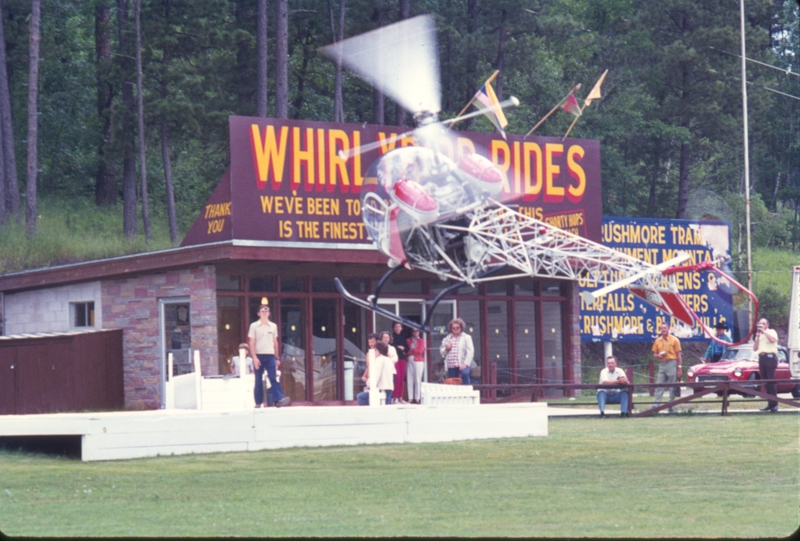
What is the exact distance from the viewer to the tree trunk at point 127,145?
42062 mm

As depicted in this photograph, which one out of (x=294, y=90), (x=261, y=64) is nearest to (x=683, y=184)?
(x=294, y=90)

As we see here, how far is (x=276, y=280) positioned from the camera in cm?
2434

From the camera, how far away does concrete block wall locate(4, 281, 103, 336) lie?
25.0 m

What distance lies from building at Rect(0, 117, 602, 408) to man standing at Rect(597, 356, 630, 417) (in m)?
4.64

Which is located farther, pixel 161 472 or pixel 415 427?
pixel 415 427

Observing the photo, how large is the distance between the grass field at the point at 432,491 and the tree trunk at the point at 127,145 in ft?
90.1

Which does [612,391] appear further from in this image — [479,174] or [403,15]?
[403,15]

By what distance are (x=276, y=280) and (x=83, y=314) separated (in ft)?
14.6

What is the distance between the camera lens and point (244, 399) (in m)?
17.5

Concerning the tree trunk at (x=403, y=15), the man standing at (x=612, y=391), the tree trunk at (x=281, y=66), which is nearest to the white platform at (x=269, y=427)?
the man standing at (x=612, y=391)

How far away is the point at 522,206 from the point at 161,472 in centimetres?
1549

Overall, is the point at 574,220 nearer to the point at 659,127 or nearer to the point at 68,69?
the point at 659,127

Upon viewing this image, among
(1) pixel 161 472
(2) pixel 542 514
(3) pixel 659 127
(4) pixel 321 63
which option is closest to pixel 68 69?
(4) pixel 321 63

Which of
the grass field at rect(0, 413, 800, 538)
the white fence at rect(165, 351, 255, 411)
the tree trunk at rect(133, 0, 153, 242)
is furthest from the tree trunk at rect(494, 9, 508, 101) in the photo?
the grass field at rect(0, 413, 800, 538)
